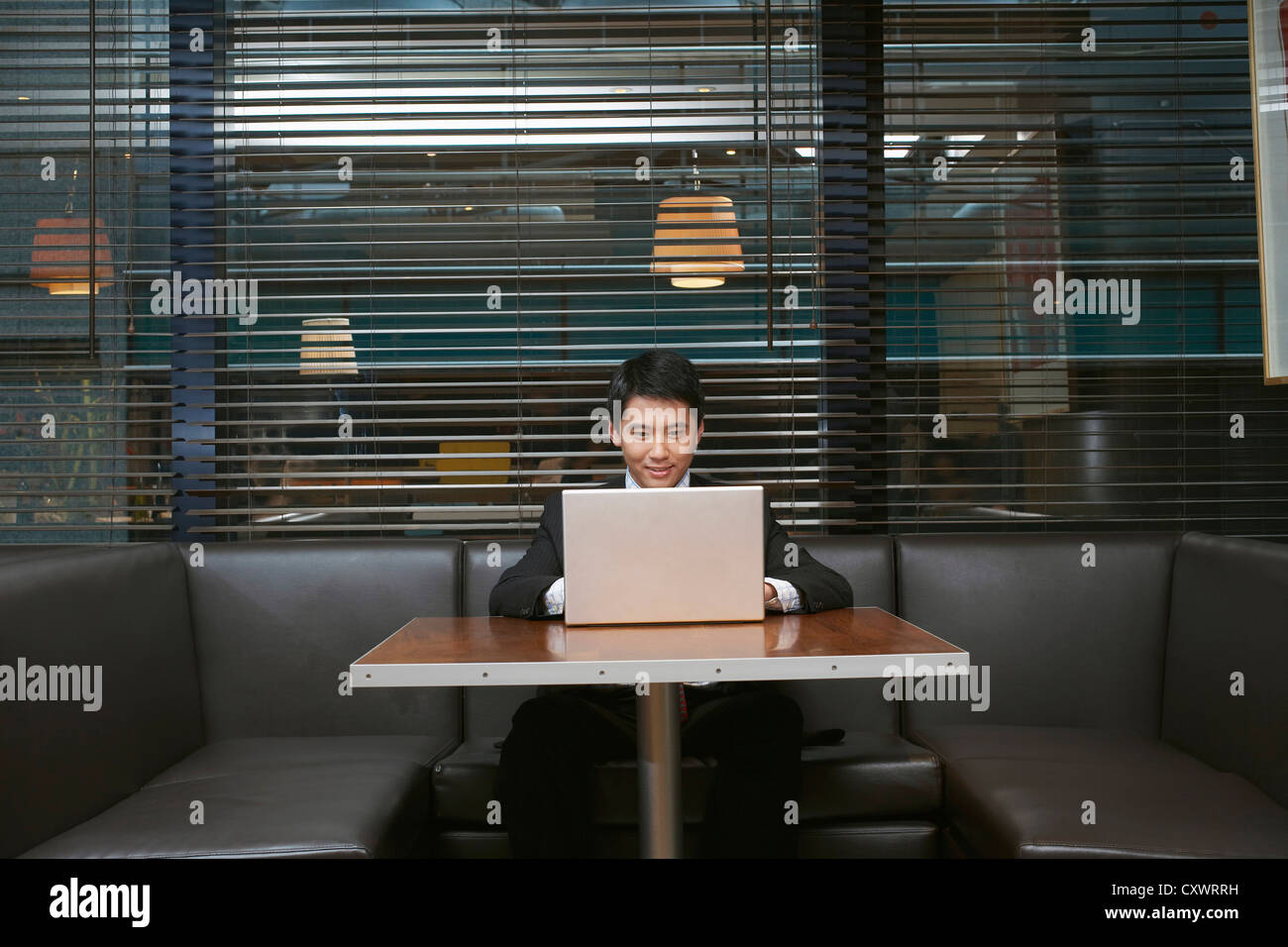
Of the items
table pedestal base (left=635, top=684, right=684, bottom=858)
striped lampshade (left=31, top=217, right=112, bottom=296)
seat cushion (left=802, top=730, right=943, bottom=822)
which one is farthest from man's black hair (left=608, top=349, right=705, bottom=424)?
striped lampshade (left=31, top=217, right=112, bottom=296)

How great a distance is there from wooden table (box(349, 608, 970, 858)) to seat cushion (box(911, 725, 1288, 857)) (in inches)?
17.1

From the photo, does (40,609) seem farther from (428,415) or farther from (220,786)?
(428,415)

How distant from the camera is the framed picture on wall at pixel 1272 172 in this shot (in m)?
2.65

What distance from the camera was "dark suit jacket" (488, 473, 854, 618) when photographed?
2125 mm

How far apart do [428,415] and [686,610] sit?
142cm

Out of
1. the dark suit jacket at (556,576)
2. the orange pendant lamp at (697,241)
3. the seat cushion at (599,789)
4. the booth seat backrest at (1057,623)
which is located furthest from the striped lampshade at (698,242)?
the seat cushion at (599,789)

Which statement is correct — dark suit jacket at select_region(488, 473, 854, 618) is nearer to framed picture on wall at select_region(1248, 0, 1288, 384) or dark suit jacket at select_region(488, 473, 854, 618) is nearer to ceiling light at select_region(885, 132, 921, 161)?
ceiling light at select_region(885, 132, 921, 161)

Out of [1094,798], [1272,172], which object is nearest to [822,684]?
[1094,798]

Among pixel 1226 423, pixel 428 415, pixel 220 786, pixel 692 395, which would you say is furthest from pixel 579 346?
pixel 1226 423

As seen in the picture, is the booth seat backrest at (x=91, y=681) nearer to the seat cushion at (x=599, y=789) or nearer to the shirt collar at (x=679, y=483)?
the seat cushion at (x=599, y=789)

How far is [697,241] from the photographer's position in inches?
118

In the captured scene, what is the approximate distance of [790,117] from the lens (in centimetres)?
309
